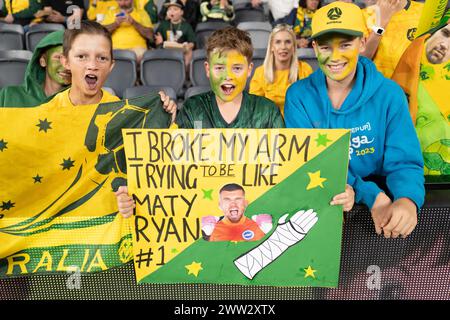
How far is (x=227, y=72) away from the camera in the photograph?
231cm

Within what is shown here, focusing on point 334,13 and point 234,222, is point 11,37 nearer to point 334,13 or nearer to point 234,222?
point 334,13

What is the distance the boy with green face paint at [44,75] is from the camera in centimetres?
263

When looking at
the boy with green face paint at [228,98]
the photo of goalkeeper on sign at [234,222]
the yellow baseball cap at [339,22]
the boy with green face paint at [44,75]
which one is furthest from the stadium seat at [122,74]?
the photo of goalkeeper on sign at [234,222]

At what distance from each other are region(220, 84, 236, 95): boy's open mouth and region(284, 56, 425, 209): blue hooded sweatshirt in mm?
255

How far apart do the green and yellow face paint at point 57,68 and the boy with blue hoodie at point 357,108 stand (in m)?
1.19

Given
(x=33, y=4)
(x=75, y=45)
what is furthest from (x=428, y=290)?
Result: (x=33, y=4)

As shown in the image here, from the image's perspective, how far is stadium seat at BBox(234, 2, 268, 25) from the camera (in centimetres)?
736

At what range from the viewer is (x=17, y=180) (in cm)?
212

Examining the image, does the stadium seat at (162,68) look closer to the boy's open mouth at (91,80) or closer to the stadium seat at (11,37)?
the stadium seat at (11,37)

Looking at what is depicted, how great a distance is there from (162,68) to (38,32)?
5.80 ft

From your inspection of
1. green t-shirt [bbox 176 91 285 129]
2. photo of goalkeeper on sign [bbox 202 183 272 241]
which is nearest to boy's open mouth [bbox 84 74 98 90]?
green t-shirt [bbox 176 91 285 129]

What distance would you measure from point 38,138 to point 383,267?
149 cm

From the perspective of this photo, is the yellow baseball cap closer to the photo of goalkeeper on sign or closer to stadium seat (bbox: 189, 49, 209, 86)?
the photo of goalkeeper on sign

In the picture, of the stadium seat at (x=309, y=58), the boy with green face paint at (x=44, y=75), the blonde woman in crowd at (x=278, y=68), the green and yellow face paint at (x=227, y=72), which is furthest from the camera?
the stadium seat at (x=309, y=58)
